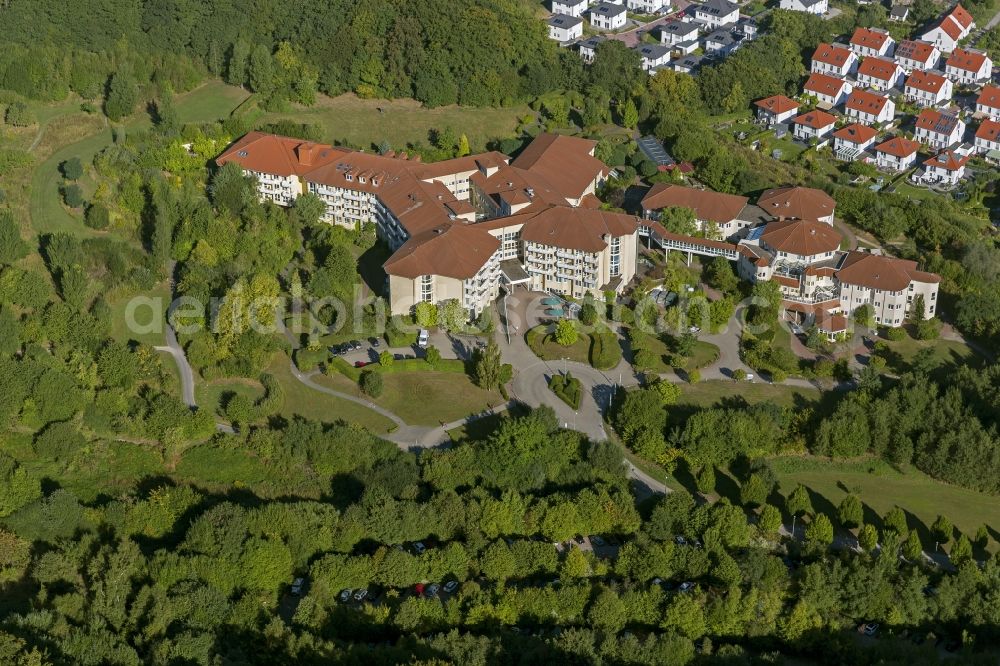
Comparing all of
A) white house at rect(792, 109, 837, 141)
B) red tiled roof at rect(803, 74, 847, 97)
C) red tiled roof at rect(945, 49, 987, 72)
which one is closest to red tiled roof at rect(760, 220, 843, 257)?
white house at rect(792, 109, 837, 141)

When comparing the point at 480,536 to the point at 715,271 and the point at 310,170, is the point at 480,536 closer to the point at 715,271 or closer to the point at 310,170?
the point at 715,271

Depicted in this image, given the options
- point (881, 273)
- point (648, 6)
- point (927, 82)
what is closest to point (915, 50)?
point (927, 82)

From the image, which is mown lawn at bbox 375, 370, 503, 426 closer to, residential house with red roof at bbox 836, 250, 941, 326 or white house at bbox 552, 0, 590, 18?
residential house with red roof at bbox 836, 250, 941, 326

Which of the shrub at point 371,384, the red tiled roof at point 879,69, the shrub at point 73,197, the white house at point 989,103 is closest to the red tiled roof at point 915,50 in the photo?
the red tiled roof at point 879,69

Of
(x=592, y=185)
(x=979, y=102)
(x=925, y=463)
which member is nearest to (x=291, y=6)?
(x=592, y=185)

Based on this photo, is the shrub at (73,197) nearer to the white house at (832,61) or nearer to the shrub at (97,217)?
the shrub at (97,217)

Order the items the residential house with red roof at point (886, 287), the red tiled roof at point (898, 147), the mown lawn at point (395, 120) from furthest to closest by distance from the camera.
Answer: the mown lawn at point (395, 120)
the red tiled roof at point (898, 147)
the residential house with red roof at point (886, 287)

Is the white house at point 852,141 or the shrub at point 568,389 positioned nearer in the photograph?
the shrub at point 568,389
